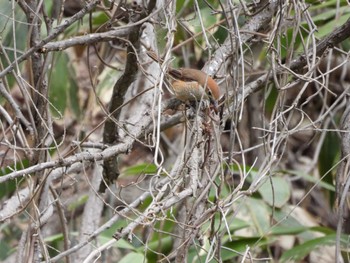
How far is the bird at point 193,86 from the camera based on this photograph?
6.29 feet

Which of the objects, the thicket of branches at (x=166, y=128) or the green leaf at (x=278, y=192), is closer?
the thicket of branches at (x=166, y=128)

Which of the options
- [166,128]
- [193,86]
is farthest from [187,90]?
[166,128]

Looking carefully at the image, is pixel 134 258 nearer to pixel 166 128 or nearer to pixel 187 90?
pixel 166 128

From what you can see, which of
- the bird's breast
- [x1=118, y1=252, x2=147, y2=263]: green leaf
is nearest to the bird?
the bird's breast

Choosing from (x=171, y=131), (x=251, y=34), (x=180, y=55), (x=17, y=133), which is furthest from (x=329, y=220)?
(x=17, y=133)

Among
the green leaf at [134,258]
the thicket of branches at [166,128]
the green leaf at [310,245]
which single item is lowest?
the green leaf at [310,245]

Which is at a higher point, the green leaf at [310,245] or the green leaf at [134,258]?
the green leaf at [134,258]

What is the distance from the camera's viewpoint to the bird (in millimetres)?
1916

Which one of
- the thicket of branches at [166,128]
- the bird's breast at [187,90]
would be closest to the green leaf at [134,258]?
the thicket of branches at [166,128]

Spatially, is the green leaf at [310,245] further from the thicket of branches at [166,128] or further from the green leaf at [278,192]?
the green leaf at [278,192]

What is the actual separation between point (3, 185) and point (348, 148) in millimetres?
1543

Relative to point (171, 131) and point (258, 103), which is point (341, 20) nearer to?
point (258, 103)

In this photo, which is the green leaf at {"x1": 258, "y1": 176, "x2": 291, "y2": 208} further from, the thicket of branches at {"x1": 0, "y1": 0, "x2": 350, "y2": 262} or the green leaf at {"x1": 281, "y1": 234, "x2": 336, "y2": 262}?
the green leaf at {"x1": 281, "y1": 234, "x2": 336, "y2": 262}

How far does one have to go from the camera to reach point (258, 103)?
3557 millimetres
